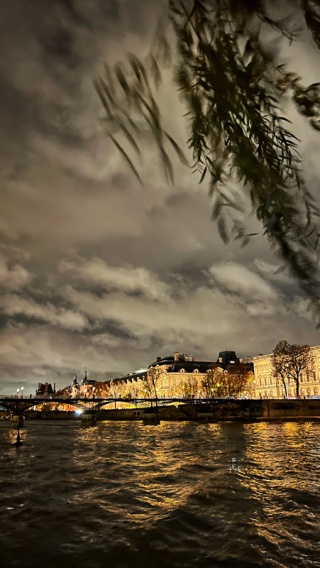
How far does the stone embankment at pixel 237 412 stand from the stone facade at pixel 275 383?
17307mm

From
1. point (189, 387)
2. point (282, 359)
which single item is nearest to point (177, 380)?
point (189, 387)

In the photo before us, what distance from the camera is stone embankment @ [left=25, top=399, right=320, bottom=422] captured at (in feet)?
212

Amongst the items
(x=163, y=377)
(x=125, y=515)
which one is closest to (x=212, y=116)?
(x=125, y=515)

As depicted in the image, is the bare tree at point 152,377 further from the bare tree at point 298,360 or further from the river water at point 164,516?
the river water at point 164,516

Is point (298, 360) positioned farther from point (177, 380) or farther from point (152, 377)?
point (177, 380)

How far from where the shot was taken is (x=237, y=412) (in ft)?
249

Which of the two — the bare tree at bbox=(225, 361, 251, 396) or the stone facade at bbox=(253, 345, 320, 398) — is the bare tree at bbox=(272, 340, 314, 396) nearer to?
the stone facade at bbox=(253, 345, 320, 398)

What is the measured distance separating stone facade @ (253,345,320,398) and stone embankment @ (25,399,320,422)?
17.3 m

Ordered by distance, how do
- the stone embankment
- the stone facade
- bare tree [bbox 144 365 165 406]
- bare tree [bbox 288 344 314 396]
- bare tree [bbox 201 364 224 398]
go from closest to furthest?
the stone embankment → bare tree [bbox 288 344 314 396] → the stone facade → bare tree [bbox 201 364 224 398] → bare tree [bbox 144 365 165 406]

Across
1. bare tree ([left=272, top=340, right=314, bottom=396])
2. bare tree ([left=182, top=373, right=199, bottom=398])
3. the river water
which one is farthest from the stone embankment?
the river water

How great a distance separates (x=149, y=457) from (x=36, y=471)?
6.30m

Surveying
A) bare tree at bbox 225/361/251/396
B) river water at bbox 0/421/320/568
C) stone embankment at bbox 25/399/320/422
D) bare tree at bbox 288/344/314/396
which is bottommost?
stone embankment at bbox 25/399/320/422

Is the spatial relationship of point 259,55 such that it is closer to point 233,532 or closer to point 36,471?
point 233,532

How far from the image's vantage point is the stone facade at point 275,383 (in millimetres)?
82775
